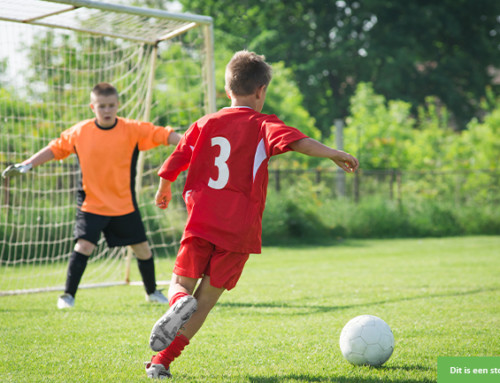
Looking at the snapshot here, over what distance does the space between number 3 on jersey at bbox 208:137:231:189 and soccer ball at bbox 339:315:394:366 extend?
3.69 feet

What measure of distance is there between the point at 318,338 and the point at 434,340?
75cm

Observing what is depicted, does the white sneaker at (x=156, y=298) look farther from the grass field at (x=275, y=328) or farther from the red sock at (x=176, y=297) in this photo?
the red sock at (x=176, y=297)

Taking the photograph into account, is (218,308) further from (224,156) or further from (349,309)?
(224,156)

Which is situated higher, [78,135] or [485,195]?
[78,135]

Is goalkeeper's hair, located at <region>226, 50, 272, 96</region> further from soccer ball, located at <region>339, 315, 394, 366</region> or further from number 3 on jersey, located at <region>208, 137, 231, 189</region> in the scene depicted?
soccer ball, located at <region>339, 315, 394, 366</region>

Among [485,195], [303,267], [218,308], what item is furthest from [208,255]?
[485,195]

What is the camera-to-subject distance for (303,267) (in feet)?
28.2

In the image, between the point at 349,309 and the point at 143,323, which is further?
the point at 349,309

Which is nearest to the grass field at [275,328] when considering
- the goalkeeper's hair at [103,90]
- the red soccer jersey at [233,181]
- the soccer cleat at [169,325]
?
the soccer cleat at [169,325]

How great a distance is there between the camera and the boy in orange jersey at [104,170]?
5031 millimetres

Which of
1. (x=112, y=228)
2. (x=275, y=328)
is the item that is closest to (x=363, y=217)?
(x=112, y=228)

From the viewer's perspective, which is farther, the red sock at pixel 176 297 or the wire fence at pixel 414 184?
the wire fence at pixel 414 184

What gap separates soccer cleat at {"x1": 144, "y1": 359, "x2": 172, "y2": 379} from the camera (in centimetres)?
282

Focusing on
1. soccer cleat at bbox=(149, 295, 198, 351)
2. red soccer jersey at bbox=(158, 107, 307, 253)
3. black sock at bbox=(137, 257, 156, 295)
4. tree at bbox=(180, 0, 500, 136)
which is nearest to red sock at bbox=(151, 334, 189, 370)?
soccer cleat at bbox=(149, 295, 198, 351)
